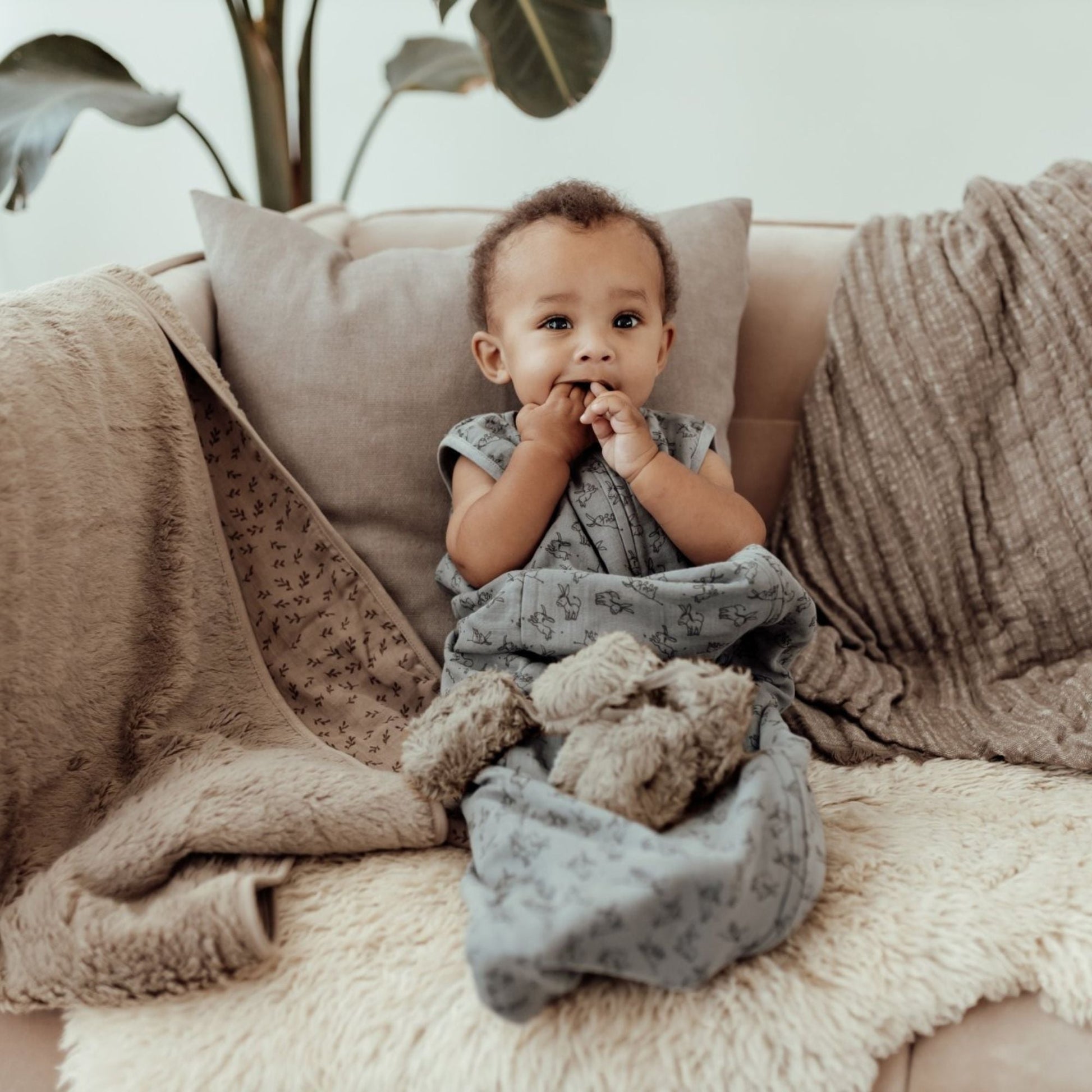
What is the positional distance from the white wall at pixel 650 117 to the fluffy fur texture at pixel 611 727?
4.46 feet

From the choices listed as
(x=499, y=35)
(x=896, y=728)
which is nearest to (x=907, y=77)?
(x=499, y=35)

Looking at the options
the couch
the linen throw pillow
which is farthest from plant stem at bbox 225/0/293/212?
the linen throw pillow

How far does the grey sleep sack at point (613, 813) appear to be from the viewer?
71 cm

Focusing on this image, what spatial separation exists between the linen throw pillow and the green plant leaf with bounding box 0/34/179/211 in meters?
0.35

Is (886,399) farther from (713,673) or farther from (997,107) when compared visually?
(997,107)

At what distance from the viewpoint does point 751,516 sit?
109 cm

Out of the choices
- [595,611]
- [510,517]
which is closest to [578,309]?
[510,517]

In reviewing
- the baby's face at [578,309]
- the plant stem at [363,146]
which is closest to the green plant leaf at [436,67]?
the plant stem at [363,146]

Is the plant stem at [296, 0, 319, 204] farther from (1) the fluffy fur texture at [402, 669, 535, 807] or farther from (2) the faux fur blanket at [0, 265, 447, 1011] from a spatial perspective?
(1) the fluffy fur texture at [402, 669, 535, 807]

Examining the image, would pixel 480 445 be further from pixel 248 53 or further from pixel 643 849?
pixel 248 53

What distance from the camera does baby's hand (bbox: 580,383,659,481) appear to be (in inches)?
42.0

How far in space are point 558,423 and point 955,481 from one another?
1.64 feet

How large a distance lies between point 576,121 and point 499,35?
498 mm

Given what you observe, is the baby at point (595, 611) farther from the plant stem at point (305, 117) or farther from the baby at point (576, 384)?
the plant stem at point (305, 117)
